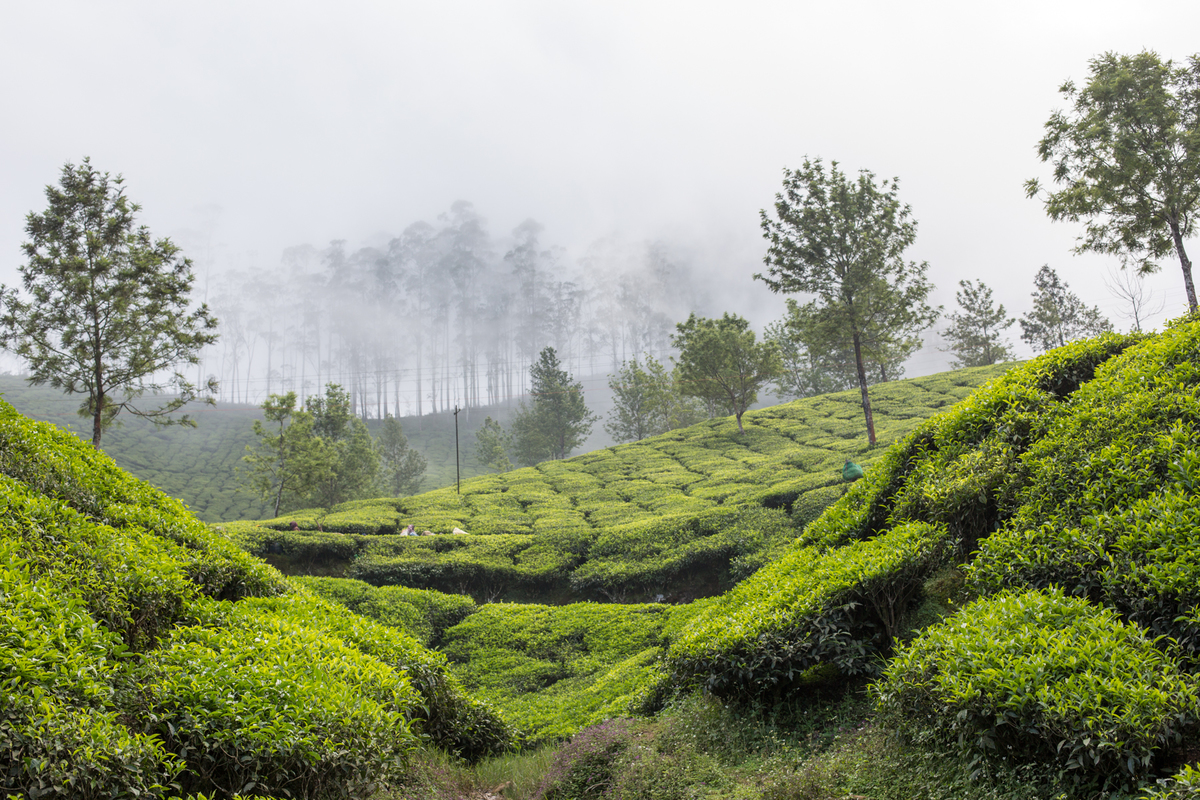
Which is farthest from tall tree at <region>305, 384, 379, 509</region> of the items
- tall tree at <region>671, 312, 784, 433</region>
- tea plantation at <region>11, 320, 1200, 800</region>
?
tea plantation at <region>11, 320, 1200, 800</region>

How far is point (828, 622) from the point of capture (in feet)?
18.7

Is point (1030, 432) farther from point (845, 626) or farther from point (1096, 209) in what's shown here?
point (1096, 209)

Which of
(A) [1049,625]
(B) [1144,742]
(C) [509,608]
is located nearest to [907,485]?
(A) [1049,625]

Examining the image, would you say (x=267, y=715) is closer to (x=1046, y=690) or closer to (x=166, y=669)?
(x=166, y=669)

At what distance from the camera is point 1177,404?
5316 mm

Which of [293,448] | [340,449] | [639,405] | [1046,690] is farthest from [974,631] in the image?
[639,405]

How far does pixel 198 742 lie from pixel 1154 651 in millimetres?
5779

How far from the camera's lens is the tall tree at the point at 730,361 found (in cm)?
3366

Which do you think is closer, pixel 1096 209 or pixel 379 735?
pixel 379 735

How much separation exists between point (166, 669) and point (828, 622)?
17.0 ft

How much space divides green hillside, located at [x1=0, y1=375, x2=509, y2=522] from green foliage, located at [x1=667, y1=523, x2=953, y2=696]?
180ft

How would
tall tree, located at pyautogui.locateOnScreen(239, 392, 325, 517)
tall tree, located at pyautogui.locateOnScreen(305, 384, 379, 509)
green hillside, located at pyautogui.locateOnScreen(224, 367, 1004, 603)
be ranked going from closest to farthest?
green hillside, located at pyautogui.locateOnScreen(224, 367, 1004, 603), tall tree, located at pyautogui.locateOnScreen(239, 392, 325, 517), tall tree, located at pyautogui.locateOnScreen(305, 384, 379, 509)

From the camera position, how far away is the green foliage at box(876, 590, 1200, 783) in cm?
331

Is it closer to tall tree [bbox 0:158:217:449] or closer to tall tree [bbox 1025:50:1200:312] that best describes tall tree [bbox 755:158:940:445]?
tall tree [bbox 1025:50:1200:312]
